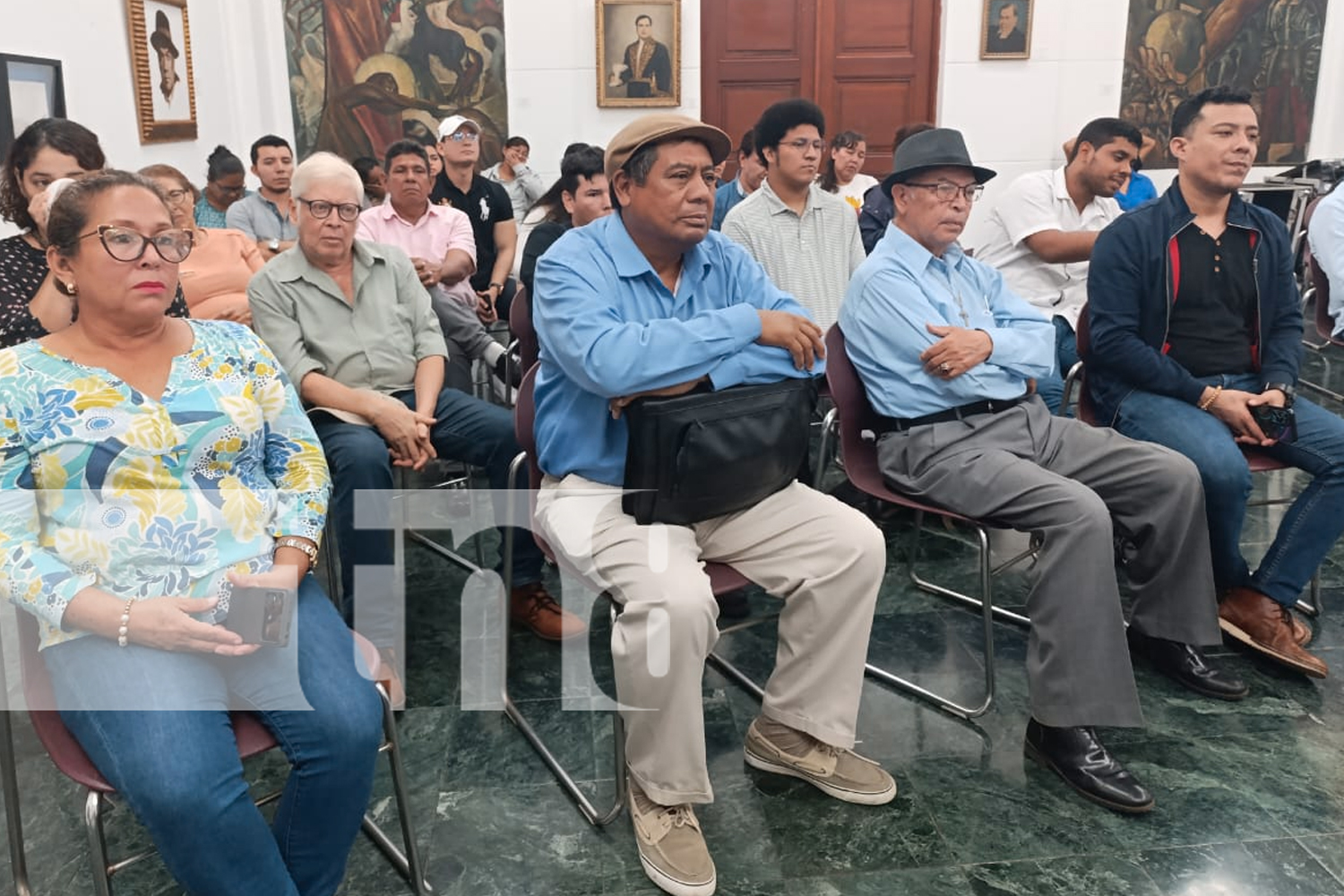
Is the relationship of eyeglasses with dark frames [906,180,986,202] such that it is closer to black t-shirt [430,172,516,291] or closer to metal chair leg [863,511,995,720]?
metal chair leg [863,511,995,720]

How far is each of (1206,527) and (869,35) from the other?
237 inches

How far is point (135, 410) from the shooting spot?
171cm

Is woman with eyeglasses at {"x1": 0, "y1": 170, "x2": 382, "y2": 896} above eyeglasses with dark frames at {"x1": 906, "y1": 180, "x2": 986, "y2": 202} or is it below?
below

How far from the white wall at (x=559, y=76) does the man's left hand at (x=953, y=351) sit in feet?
17.8

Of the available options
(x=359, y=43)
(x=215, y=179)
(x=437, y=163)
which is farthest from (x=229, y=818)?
(x=359, y=43)

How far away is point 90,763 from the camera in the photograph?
5.14 feet

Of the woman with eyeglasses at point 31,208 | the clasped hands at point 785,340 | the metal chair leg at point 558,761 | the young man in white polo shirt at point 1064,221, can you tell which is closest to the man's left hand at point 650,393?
the clasped hands at point 785,340

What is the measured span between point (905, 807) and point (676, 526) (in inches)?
29.9

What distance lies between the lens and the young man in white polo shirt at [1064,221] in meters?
3.73

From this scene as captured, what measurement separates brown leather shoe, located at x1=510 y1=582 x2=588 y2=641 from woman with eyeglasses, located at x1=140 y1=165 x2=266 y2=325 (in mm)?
1126

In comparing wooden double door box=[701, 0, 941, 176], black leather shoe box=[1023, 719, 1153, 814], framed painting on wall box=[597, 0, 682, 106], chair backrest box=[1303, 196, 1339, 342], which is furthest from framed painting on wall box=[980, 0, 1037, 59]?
black leather shoe box=[1023, 719, 1153, 814]

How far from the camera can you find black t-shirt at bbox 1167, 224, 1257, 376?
9.34 ft

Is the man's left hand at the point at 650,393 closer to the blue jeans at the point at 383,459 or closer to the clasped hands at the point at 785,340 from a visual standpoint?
the clasped hands at the point at 785,340

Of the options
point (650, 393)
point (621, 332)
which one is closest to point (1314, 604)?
point (650, 393)
